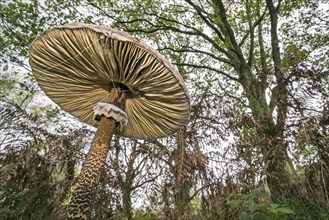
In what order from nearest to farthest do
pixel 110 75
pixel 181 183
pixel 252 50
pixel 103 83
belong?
pixel 110 75, pixel 103 83, pixel 181 183, pixel 252 50

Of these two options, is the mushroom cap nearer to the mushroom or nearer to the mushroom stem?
the mushroom

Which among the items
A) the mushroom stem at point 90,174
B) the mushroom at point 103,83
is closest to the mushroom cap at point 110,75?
the mushroom at point 103,83

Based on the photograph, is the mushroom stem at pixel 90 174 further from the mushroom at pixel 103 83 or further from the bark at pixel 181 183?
the bark at pixel 181 183

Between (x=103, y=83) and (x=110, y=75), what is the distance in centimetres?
33

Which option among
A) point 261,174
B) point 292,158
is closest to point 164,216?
point 261,174

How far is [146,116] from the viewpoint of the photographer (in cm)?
338

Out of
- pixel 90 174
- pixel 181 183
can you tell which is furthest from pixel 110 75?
pixel 181 183

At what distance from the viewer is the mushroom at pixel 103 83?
216cm

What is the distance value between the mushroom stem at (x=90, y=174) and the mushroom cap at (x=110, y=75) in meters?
0.40

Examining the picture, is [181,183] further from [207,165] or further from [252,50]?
[252,50]

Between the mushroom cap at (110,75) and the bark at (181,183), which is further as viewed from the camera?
the bark at (181,183)

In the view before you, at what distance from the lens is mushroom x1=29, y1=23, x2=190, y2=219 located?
7.10 feet

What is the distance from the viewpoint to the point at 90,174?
2193 mm

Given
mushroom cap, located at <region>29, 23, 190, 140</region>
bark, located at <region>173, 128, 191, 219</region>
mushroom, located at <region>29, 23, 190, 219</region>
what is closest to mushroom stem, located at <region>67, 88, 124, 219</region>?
mushroom, located at <region>29, 23, 190, 219</region>
